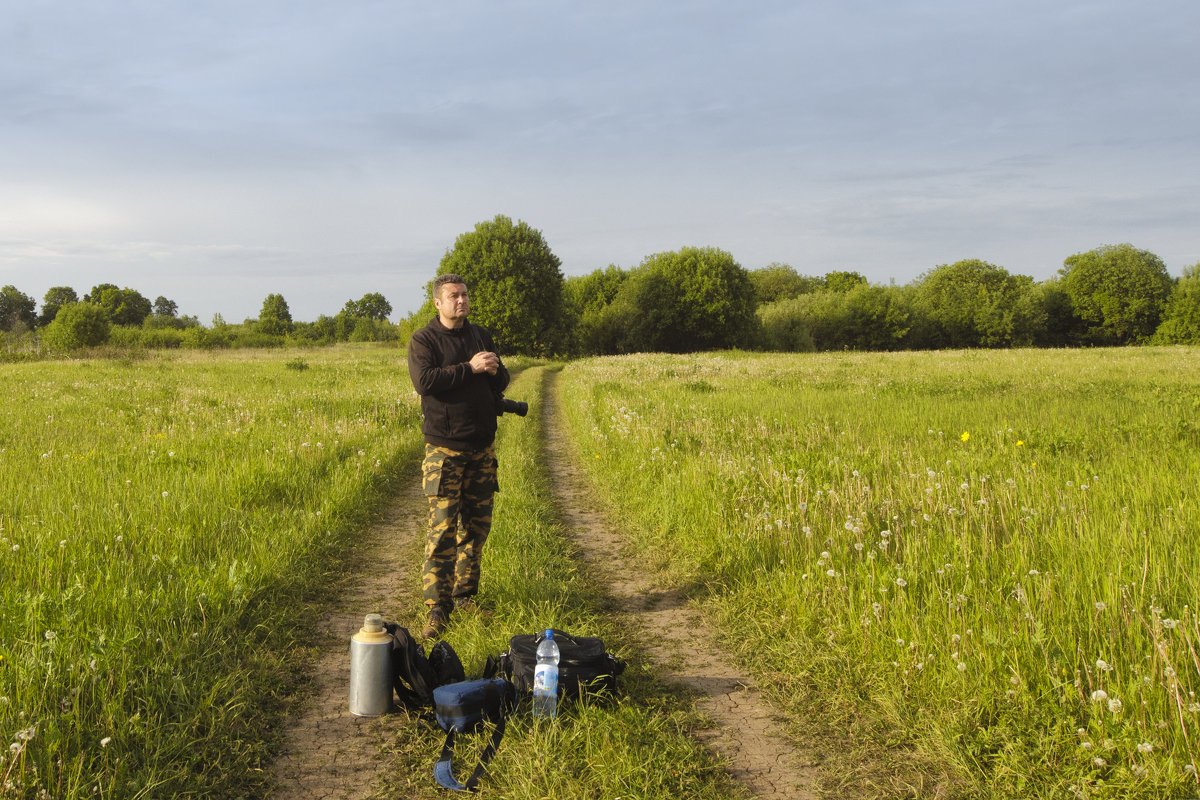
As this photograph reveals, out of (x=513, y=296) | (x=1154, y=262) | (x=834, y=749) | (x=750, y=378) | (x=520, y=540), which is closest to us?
(x=834, y=749)

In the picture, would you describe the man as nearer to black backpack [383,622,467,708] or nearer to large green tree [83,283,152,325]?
black backpack [383,622,467,708]

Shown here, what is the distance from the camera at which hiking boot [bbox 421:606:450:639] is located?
515 centimetres

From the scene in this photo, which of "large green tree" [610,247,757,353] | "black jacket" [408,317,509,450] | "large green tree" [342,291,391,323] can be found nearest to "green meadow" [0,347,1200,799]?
"black jacket" [408,317,509,450]

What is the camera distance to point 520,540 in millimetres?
7129

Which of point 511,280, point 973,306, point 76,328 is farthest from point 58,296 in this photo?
point 973,306

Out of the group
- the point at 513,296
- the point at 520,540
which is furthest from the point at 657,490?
the point at 513,296

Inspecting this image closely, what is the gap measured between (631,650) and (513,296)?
5163cm

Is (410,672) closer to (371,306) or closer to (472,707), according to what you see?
(472,707)

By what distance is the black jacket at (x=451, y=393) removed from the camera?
5434 millimetres

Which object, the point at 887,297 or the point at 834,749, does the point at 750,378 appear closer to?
the point at 834,749

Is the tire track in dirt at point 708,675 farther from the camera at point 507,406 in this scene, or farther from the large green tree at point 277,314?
the large green tree at point 277,314

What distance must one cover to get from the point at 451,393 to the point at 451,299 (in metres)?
0.77

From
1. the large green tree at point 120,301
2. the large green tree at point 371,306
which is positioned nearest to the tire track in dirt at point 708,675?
the large green tree at point 120,301

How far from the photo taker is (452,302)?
550 centimetres
